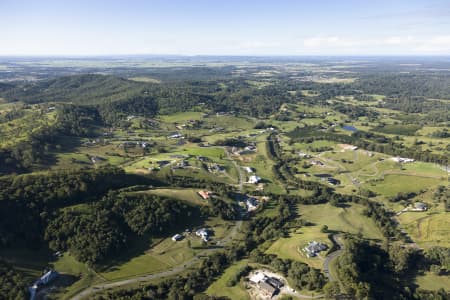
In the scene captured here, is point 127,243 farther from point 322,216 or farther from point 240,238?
point 322,216

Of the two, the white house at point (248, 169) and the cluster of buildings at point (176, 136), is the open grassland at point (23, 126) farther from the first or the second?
the white house at point (248, 169)

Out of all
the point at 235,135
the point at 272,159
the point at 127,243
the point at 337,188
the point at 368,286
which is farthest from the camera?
the point at 235,135

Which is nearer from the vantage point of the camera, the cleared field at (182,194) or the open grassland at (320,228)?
the open grassland at (320,228)

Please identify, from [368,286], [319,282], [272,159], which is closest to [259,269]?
[319,282]

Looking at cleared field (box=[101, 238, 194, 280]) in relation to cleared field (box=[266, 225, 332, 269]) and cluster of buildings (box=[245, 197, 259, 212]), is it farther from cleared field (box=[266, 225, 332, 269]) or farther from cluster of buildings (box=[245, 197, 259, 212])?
cluster of buildings (box=[245, 197, 259, 212])

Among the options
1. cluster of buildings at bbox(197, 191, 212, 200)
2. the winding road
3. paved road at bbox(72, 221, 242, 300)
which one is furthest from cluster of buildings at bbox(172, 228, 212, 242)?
cluster of buildings at bbox(197, 191, 212, 200)

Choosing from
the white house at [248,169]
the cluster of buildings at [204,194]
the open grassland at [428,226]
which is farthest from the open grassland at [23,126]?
the open grassland at [428,226]
